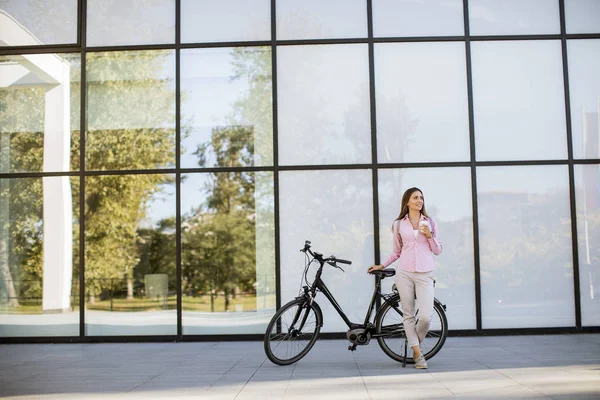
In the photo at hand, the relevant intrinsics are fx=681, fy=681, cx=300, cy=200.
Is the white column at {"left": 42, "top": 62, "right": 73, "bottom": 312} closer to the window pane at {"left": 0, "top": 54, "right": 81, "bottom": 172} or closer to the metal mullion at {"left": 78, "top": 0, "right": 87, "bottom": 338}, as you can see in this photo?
the window pane at {"left": 0, "top": 54, "right": 81, "bottom": 172}

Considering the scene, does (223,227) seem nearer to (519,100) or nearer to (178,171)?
(178,171)

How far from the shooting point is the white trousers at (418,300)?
6383 millimetres

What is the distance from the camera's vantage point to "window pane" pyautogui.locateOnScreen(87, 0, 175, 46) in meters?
9.30

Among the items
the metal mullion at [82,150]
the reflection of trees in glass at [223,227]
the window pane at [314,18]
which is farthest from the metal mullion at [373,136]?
the metal mullion at [82,150]

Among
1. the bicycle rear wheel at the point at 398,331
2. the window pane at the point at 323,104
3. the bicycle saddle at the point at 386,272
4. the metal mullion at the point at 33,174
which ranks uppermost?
the window pane at the point at 323,104

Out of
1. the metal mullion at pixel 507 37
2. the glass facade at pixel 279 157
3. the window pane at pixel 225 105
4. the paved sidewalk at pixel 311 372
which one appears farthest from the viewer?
the window pane at pixel 225 105

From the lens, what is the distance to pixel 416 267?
21.1ft

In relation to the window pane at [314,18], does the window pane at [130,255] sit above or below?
below

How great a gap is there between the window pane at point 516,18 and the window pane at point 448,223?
1986 mm

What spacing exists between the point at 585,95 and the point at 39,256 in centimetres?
766

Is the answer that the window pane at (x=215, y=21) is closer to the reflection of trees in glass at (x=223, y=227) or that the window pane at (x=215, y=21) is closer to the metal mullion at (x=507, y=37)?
the reflection of trees in glass at (x=223, y=227)

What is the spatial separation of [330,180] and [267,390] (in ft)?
13.0

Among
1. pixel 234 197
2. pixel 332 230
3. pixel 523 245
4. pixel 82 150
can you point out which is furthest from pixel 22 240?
pixel 523 245

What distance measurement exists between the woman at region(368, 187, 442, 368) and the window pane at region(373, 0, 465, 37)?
3413 millimetres
